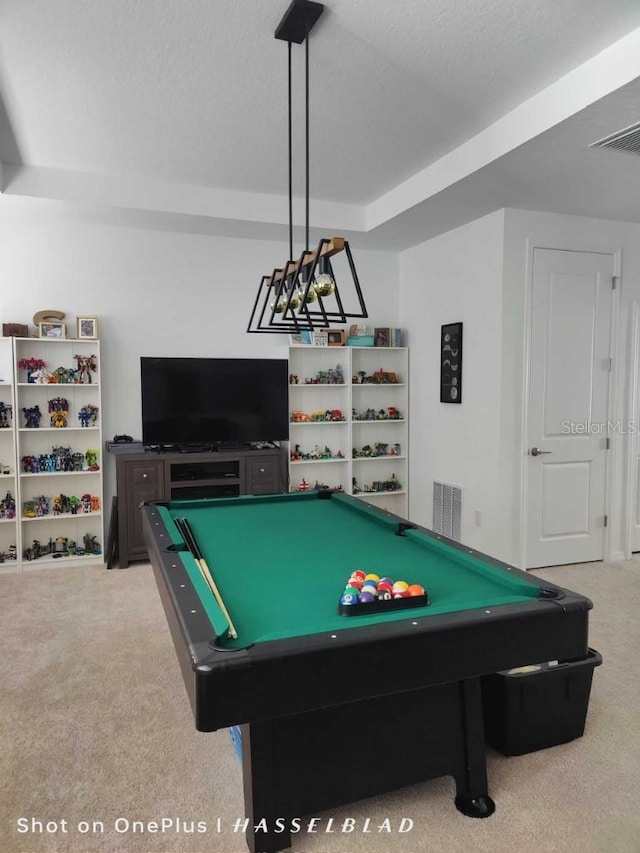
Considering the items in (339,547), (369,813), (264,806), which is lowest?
(369,813)

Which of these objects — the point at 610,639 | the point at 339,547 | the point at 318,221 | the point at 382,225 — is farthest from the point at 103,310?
the point at 610,639

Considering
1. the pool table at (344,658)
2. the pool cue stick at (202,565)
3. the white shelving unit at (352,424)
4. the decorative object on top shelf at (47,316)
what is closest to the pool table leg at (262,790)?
the pool table at (344,658)

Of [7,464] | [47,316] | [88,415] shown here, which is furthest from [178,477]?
[47,316]

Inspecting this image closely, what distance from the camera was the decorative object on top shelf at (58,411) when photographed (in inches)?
184

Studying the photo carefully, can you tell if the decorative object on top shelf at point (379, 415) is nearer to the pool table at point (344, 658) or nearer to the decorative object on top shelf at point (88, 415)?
the decorative object on top shelf at point (88, 415)

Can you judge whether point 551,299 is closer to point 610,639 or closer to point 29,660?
point 610,639

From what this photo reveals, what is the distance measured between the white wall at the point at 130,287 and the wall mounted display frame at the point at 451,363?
4.49ft

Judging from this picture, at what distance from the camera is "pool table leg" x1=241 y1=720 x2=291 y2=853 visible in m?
1.76

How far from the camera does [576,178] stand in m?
3.65

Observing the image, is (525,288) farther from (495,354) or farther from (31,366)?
(31,366)

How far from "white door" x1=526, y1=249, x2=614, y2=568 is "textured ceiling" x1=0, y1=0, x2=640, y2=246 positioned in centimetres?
112

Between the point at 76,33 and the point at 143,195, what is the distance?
5.86ft

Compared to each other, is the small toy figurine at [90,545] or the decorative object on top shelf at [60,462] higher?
the decorative object on top shelf at [60,462]

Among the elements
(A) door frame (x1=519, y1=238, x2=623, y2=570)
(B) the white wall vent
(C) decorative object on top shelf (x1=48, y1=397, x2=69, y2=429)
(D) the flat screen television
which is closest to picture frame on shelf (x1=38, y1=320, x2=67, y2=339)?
(C) decorative object on top shelf (x1=48, y1=397, x2=69, y2=429)
